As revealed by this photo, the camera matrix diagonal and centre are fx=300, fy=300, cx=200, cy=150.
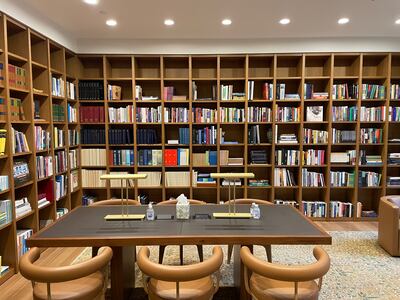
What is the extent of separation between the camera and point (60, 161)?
13.6 ft

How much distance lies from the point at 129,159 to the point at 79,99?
1222 mm

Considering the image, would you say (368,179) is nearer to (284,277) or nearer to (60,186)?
(284,277)

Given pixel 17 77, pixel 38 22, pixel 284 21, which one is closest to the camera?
pixel 17 77

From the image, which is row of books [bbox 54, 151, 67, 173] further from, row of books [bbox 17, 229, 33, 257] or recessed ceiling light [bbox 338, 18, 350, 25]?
recessed ceiling light [bbox 338, 18, 350, 25]

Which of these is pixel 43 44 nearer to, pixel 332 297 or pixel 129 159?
pixel 129 159

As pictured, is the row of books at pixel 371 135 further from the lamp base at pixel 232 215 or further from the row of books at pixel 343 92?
the lamp base at pixel 232 215

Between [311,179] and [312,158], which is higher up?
[312,158]

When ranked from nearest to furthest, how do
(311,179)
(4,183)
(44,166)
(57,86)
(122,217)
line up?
(122,217), (4,183), (44,166), (57,86), (311,179)

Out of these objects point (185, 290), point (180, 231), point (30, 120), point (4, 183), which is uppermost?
point (30, 120)

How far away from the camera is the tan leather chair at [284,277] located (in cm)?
169

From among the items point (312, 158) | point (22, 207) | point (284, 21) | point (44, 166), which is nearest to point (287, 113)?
point (312, 158)

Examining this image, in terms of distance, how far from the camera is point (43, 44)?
3.80 metres

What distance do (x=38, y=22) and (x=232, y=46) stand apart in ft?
8.80

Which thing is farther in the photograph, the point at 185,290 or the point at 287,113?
the point at 287,113
